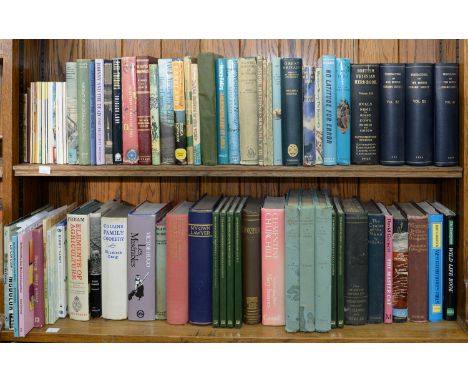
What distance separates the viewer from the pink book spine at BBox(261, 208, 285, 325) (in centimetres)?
186

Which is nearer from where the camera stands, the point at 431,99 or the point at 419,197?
the point at 431,99

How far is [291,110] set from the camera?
1863mm

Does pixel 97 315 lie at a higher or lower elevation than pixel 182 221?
lower

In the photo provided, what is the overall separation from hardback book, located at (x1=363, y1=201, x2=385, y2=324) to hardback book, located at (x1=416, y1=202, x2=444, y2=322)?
0.46ft

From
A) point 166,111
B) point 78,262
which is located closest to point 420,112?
point 166,111

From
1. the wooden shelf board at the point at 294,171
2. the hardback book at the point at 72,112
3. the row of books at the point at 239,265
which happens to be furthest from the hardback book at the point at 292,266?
the hardback book at the point at 72,112

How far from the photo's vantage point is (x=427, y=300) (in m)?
1.93

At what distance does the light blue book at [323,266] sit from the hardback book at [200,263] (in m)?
0.30

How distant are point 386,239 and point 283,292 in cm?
33

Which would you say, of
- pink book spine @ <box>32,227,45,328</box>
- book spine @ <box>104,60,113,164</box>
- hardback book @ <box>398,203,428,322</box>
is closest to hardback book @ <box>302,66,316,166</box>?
hardback book @ <box>398,203,428,322</box>

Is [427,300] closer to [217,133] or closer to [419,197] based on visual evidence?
[419,197]

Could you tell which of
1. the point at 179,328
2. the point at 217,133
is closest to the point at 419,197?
the point at 217,133

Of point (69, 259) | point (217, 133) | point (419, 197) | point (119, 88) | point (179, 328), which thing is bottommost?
point (179, 328)

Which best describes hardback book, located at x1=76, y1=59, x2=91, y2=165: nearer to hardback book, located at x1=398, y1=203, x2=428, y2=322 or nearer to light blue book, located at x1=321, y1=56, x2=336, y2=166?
light blue book, located at x1=321, y1=56, x2=336, y2=166
